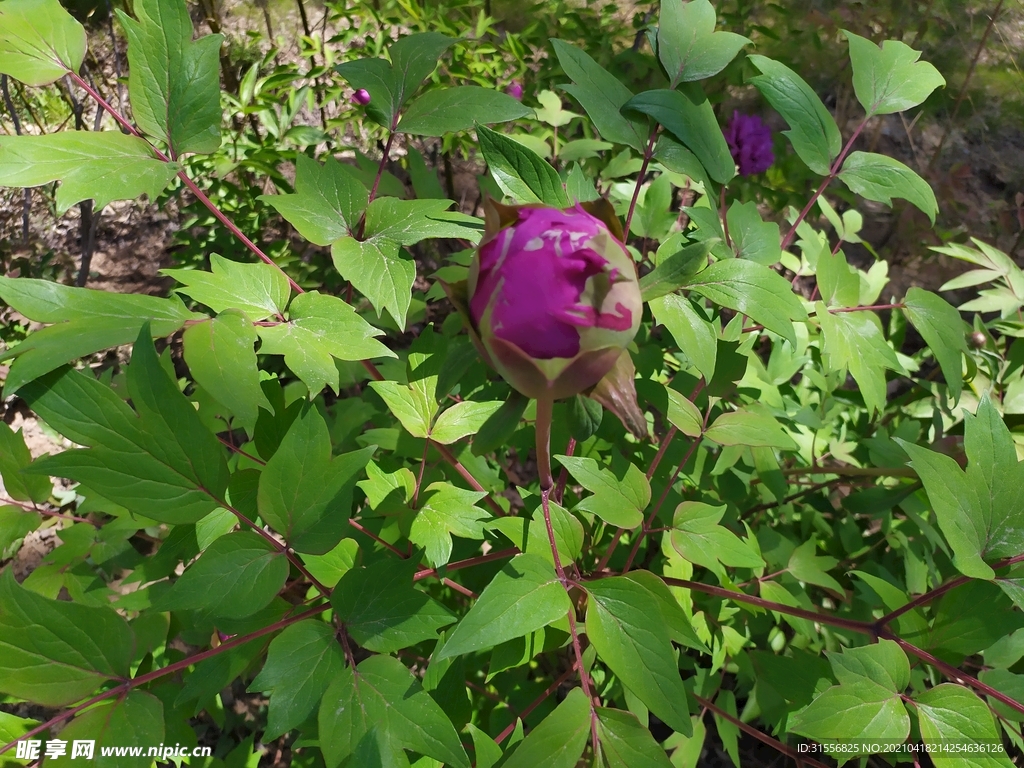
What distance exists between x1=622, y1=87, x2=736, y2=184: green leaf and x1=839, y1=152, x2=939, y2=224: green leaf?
24 cm

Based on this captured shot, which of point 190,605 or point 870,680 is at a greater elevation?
point 190,605

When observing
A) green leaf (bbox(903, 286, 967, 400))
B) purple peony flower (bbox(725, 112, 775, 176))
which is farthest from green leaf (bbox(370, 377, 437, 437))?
purple peony flower (bbox(725, 112, 775, 176))

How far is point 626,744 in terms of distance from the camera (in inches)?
26.0

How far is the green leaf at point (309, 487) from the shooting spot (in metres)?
0.64

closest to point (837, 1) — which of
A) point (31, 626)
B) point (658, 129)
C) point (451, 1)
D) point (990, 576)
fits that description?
point (451, 1)

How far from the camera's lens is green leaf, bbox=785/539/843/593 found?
1.11m

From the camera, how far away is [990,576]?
2.12ft

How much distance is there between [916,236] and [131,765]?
8.59 ft

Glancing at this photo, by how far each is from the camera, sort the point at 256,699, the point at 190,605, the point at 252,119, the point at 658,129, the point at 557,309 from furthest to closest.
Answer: the point at 252,119
the point at 256,699
the point at 658,129
the point at 190,605
the point at 557,309

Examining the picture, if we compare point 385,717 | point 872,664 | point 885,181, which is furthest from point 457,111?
point 872,664

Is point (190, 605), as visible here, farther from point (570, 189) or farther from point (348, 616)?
point (570, 189)

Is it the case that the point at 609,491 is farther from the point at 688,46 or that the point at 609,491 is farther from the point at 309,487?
the point at 688,46

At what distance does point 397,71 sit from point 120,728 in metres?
0.90

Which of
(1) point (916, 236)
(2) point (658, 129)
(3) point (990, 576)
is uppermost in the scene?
(2) point (658, 129)
